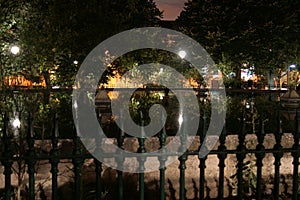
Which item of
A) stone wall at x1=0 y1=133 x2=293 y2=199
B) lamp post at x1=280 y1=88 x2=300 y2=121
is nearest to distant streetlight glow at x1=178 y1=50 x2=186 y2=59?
lamp post at x1=280 y1=88 x2=300 y2=121

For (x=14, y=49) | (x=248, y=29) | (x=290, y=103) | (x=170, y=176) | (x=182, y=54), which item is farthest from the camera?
(x=182, y=54)

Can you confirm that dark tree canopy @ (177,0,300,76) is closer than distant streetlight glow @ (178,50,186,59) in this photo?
No

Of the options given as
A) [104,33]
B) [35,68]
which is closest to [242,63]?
[104,33]

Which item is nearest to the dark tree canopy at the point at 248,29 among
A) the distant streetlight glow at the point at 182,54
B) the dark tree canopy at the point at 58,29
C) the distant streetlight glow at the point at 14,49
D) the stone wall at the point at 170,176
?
the distant streetlight glow at the point at 182,54

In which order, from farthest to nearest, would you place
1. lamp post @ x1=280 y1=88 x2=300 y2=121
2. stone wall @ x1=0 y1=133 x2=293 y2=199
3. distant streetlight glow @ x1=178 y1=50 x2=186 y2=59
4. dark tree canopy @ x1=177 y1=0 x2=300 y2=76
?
dark tree canopy @ x1=177 y1=0 x2=300 y2=76
distant streetlight glow @ x1=178 y1=50 x2=186 y2=59
lamp post @ x1=280 y1=88 x2=300 y2=121
stone wall @ x1=0 y1=133 x2=293 y2=199

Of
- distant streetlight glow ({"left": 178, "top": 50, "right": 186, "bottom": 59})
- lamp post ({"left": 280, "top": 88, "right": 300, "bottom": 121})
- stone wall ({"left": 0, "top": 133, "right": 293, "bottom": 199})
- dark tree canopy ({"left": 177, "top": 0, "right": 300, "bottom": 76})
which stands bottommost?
stone wall ({"left": 0, "top": 133, "right": 293, "bottom": 199})

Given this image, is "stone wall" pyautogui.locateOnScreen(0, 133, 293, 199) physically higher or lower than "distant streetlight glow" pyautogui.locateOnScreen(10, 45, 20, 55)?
lower

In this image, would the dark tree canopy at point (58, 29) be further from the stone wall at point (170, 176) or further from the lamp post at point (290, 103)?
the lamp post at point (290, 103)

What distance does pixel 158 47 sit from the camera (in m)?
16.9

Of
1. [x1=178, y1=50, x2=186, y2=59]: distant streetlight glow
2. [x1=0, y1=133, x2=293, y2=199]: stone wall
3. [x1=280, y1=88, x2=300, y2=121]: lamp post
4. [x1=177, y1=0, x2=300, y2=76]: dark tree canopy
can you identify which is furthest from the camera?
[x1=177, y1=0, x2=300, y2=76]: dark tree canopy

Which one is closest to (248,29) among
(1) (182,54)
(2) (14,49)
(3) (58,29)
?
(1) (182,54)

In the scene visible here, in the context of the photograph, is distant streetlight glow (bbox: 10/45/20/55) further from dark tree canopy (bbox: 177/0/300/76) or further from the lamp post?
dark tree canopy (bbox: 177/0/300/76)

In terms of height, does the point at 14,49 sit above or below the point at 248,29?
below

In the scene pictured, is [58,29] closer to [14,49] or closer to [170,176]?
[14,49]
